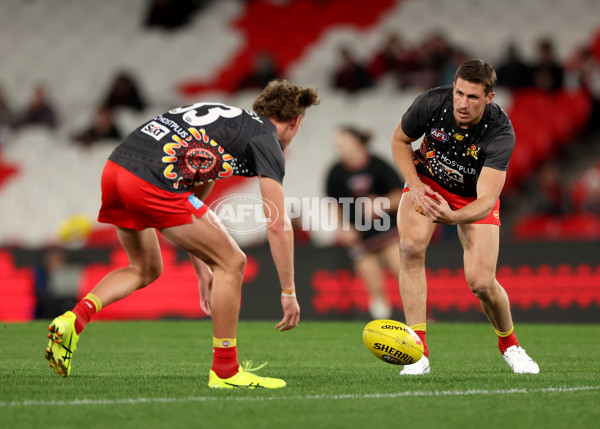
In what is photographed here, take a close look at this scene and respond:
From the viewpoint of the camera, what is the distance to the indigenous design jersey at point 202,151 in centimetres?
532

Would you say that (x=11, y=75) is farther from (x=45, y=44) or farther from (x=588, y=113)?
(x=588, y=113)

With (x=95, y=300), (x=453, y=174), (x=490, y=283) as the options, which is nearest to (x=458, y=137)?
(x=453, y=174)

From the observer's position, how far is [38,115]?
19.8 meters

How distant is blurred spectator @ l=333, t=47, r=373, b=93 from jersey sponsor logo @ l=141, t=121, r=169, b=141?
13046mm

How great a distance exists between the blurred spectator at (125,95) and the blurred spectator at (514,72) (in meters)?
7.27

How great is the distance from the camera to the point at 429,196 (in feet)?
21.0

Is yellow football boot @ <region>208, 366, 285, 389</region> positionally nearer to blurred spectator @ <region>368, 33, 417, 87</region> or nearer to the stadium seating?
the stadium seating

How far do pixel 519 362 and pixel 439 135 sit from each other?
1.62 m

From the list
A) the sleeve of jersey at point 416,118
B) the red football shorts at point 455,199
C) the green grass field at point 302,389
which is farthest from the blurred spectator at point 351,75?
the sleeve of jersey at point 416,118

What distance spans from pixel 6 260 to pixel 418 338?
9245mm

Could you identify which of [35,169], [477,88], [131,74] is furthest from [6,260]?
[477,88]

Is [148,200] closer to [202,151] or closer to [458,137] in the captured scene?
[202,151]

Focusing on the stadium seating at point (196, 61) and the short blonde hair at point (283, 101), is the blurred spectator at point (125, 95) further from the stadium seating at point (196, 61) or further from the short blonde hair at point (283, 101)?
the short blonde hair at point (283, 101)

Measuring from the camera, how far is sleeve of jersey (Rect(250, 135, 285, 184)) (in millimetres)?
5242
